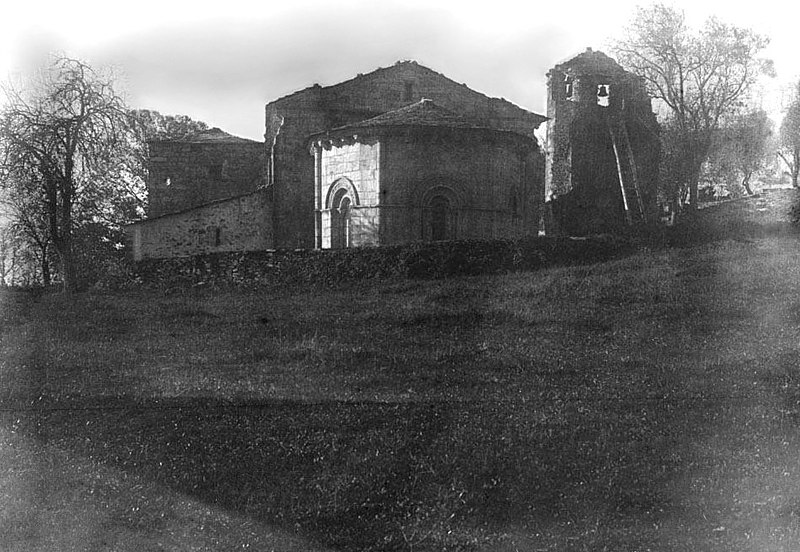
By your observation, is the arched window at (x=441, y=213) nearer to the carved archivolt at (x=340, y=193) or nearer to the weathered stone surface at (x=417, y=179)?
the weathered stone surface at (x=417, y=179)

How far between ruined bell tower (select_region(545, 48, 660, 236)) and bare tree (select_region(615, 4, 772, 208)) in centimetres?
172

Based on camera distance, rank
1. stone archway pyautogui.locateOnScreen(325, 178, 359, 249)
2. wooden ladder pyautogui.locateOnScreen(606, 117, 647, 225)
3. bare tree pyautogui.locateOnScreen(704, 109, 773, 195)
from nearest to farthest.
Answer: stone archway pyautogui.locateOnScreen(325, 178, 359, 249) < wooden ladder pyautogui.locateOnScreen(606, 117, 647, 225) < bare tree pyautogui.locateOnScreen(704, 109, 773, 195)

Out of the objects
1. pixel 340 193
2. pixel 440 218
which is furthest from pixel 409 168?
pixel 340 193

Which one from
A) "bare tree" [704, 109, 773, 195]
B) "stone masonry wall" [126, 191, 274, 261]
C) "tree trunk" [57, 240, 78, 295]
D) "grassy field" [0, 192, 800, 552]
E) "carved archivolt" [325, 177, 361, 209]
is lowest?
"grassy field" [0, 192, 800, 552]

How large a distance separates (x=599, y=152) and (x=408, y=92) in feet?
29.9

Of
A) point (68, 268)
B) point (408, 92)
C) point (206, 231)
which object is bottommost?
point (68, 268)

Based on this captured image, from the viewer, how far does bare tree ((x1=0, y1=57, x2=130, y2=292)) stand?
27547 mm

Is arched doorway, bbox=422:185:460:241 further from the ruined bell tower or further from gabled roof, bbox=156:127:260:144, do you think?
gabled roof, bbox=156:127:260:144

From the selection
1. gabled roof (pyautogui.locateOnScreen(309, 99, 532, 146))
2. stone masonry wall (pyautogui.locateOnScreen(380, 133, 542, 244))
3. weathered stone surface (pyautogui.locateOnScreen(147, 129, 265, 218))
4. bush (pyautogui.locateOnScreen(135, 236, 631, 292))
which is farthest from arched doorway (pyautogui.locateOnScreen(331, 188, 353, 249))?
weathered stone surface (pyautogui.locateOnScreen(147, 129, 265, 218))

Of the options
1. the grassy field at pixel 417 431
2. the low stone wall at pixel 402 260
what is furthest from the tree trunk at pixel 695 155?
the grassy field at pixel 417 431

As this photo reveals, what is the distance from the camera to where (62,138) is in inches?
1110

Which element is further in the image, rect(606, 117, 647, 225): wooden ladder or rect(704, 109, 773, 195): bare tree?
rect(704, 109, 773, 195): bare tree

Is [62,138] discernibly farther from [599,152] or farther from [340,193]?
[599,152]

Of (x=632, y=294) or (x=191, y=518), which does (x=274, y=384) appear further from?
(x=632, y=294)
